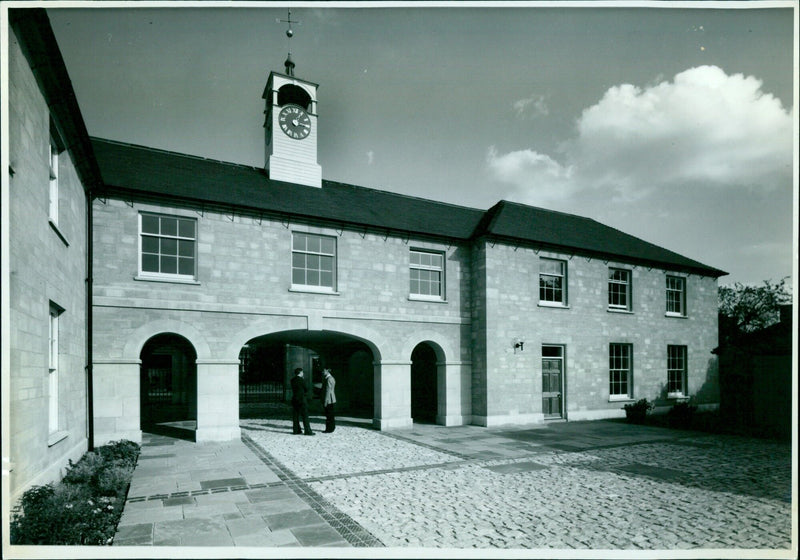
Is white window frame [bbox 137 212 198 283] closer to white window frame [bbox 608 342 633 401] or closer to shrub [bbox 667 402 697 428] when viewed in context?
white window frame [bbox 608 342 633 401]

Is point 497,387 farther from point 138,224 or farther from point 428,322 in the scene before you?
point 138,224

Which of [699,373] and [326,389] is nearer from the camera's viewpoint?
[326,389]

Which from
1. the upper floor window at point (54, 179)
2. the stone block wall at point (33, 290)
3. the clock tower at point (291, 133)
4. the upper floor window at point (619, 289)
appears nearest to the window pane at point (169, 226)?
the stone block wall at point (33, 290)

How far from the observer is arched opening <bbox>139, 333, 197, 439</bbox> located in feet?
61.7

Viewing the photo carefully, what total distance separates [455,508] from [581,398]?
12036 millimetres

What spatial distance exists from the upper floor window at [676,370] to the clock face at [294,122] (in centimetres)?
1689

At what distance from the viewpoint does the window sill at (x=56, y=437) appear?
748cm

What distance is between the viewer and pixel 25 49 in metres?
6.53

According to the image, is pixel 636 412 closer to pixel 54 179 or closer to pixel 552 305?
pixel 552 305

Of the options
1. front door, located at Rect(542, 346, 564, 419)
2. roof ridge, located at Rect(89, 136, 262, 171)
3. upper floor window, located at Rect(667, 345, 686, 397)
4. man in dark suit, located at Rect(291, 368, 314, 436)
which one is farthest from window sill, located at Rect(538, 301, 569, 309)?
roof ridge, located at Rect(89, 136, 262, 171)

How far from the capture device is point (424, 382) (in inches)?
791

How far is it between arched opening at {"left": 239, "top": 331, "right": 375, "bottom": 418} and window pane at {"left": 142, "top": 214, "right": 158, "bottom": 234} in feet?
14.4

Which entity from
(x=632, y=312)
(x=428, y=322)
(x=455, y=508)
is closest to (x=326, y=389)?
Result: (x=428, y=322)

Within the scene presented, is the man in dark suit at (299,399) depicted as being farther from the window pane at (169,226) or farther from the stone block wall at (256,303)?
the window pane at (169,226)
